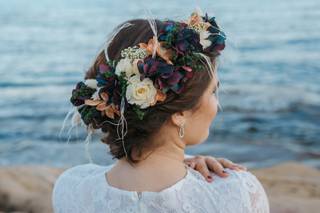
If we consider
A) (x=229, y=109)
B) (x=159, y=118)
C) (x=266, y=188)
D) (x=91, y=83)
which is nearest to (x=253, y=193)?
(x=159, y=118)

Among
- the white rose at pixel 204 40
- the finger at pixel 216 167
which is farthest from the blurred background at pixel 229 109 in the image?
the finger at pixel 216 167

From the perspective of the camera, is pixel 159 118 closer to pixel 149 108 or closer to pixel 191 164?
pixel 149 108

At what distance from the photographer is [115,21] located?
21.1 metres

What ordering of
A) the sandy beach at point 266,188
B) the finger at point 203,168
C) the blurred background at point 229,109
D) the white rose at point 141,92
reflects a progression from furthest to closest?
the blurred background at point 229,109 → the sandy beach at point 266,188 → the finger at point 203,168 → the white rose at point 141,92

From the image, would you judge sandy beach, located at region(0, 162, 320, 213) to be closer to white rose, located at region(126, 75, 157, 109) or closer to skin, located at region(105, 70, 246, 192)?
skin, located at region(105, 70, 246, 192)

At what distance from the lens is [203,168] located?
7.81ft

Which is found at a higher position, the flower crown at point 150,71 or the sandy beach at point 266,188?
the flower crown at point 150,71

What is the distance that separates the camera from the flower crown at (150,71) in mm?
2215

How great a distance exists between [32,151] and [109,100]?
5.19 metres

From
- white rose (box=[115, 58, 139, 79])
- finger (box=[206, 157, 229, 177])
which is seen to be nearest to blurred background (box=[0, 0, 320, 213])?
white rose (box=[115, 58, 139, 79])

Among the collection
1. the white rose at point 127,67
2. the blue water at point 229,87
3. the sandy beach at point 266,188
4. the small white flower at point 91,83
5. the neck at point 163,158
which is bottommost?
the blue water at point 229,87

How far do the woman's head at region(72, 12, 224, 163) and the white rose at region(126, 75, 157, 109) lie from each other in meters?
0.02

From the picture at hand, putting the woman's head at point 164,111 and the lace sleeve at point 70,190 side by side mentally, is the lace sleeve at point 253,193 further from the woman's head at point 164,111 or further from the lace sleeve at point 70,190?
the lace sleeve at point 70,190

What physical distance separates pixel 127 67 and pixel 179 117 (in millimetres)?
231
